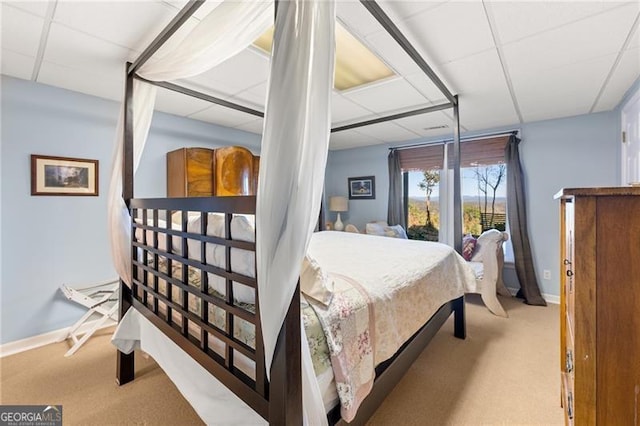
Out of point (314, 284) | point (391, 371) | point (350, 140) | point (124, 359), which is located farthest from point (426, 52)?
point (124, 359)

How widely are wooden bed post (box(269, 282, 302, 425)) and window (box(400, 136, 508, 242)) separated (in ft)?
Result: 12.7

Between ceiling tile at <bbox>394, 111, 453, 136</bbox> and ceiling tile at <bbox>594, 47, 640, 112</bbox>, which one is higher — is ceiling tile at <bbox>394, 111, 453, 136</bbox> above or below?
above

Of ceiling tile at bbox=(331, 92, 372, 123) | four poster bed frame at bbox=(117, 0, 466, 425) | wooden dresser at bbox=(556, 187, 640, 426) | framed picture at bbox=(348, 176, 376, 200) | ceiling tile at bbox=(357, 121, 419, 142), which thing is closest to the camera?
wooden dresser at bbox=(556, 187, 640, 426)

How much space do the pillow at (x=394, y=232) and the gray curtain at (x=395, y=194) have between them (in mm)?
273

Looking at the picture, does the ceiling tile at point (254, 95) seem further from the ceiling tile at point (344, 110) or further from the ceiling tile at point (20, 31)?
the ceiling tile at point (20, 31)

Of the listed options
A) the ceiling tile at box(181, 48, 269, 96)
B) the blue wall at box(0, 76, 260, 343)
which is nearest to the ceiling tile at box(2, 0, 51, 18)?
the ceiling tile at box(181, 48, 269, 96)

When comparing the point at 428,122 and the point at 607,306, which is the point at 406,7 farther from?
the point at 428,122

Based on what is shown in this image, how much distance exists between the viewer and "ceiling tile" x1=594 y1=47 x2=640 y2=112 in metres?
1.92

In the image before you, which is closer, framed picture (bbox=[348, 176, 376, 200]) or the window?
the window

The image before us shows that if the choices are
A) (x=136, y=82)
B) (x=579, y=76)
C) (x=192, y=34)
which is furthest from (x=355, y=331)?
(x=579, y=76)

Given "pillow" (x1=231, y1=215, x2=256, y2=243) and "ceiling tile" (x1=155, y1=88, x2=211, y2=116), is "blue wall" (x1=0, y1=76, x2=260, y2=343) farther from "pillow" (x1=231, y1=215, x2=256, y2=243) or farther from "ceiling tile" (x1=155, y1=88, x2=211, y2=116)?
"pillow" (x1=231, y1=215, x2=256, y2=243)

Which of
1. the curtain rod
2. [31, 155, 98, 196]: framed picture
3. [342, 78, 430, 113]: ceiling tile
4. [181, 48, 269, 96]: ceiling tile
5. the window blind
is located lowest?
[31, 155, 98, 196]: framed picture

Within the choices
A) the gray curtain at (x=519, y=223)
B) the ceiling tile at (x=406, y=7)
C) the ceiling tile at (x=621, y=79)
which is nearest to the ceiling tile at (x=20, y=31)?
the ceiling tile at (x=406, y=7)

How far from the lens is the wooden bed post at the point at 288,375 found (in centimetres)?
82
